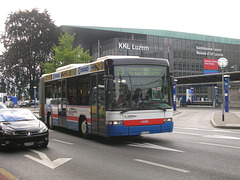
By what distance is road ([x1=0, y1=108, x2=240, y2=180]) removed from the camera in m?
6.48

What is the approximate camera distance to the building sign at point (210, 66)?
80938mm

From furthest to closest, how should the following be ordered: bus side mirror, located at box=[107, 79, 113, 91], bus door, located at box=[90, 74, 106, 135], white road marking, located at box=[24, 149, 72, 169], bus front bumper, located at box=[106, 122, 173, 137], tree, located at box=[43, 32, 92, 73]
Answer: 1. tree, located at box=[43, 32, 92, 73]
2. bus door, located at box=[90, 74, 106, 135]
3. bus front bumper, located at box=[106, 122, 173, 137]
4. bus side mirror, located at box=[107, 79, 113, 91]
5. white road marking, located at box=[24, 149, 72, 169]

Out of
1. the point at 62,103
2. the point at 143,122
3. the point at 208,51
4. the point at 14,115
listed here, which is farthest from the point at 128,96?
the point at 208,51

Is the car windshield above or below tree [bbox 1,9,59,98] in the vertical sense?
below

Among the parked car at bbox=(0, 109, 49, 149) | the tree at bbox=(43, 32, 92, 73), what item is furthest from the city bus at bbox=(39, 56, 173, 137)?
the tree at bbox=(43, 32, 92, 73)

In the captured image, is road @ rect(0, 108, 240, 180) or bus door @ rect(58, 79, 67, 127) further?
bus door @ rect(58, 79, 67, 127)

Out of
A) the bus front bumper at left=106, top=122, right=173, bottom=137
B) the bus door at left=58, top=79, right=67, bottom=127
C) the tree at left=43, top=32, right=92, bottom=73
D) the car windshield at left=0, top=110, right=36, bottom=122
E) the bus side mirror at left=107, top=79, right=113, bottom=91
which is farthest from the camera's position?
the tree at left=43, top=32, right=92, bottom=73

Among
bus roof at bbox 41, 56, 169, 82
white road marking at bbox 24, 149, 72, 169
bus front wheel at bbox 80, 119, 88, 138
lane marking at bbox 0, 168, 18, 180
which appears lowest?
white road marking at bbox 24, 149, 72, 169

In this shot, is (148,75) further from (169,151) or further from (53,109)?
(53,109)

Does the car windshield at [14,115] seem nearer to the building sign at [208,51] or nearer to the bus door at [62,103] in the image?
the bus door at [62,103]

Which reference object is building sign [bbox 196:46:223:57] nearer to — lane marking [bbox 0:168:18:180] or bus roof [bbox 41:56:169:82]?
bus roof [bbox 41:56:169:82]

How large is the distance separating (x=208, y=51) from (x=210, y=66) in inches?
164

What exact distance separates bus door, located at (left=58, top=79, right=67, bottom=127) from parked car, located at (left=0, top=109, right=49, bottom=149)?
387 cm

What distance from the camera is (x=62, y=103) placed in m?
14.8
